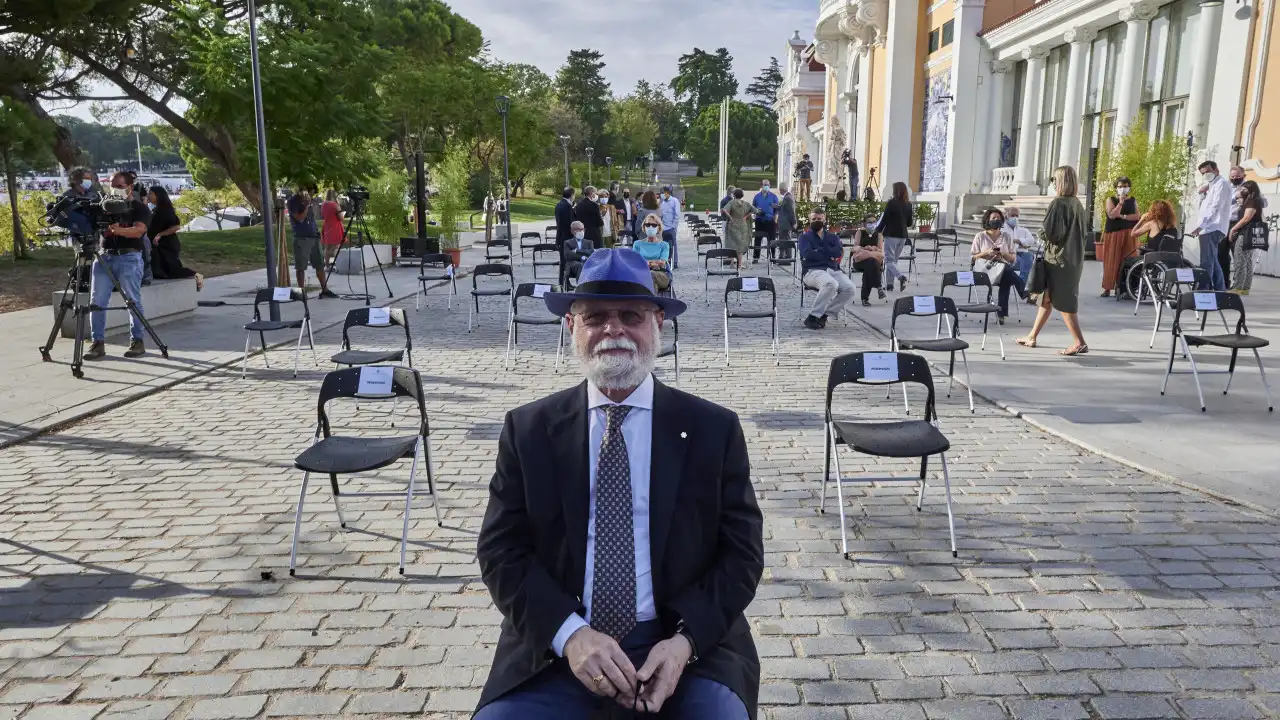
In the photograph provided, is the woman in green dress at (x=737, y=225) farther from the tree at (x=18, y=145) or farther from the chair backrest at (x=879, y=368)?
the tree at (x=18, y=145)

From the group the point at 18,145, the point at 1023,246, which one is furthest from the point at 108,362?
the point at 18,145

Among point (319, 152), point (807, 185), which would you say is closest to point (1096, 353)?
point (319, 152)

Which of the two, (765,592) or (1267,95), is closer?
(765,592)

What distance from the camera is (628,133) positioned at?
3939 inches

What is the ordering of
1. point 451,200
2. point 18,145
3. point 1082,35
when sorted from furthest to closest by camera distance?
point 1082,35, point 451,200, point 18,145

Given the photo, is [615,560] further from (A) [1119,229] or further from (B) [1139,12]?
(B) [1139,12]

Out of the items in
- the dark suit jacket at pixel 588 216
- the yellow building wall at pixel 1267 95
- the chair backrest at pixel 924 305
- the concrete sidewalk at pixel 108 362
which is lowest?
the concrete sidewalk at pixel 108 362

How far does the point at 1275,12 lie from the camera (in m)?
17.1

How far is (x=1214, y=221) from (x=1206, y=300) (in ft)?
20.3

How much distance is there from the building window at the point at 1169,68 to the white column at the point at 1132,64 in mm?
228

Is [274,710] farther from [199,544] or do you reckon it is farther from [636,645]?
[199,544]

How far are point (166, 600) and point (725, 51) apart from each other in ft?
439

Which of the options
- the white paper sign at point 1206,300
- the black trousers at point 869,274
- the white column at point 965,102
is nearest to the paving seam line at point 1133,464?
the white paper sign at point 1206,300

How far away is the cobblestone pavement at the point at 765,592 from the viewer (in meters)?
3.34
